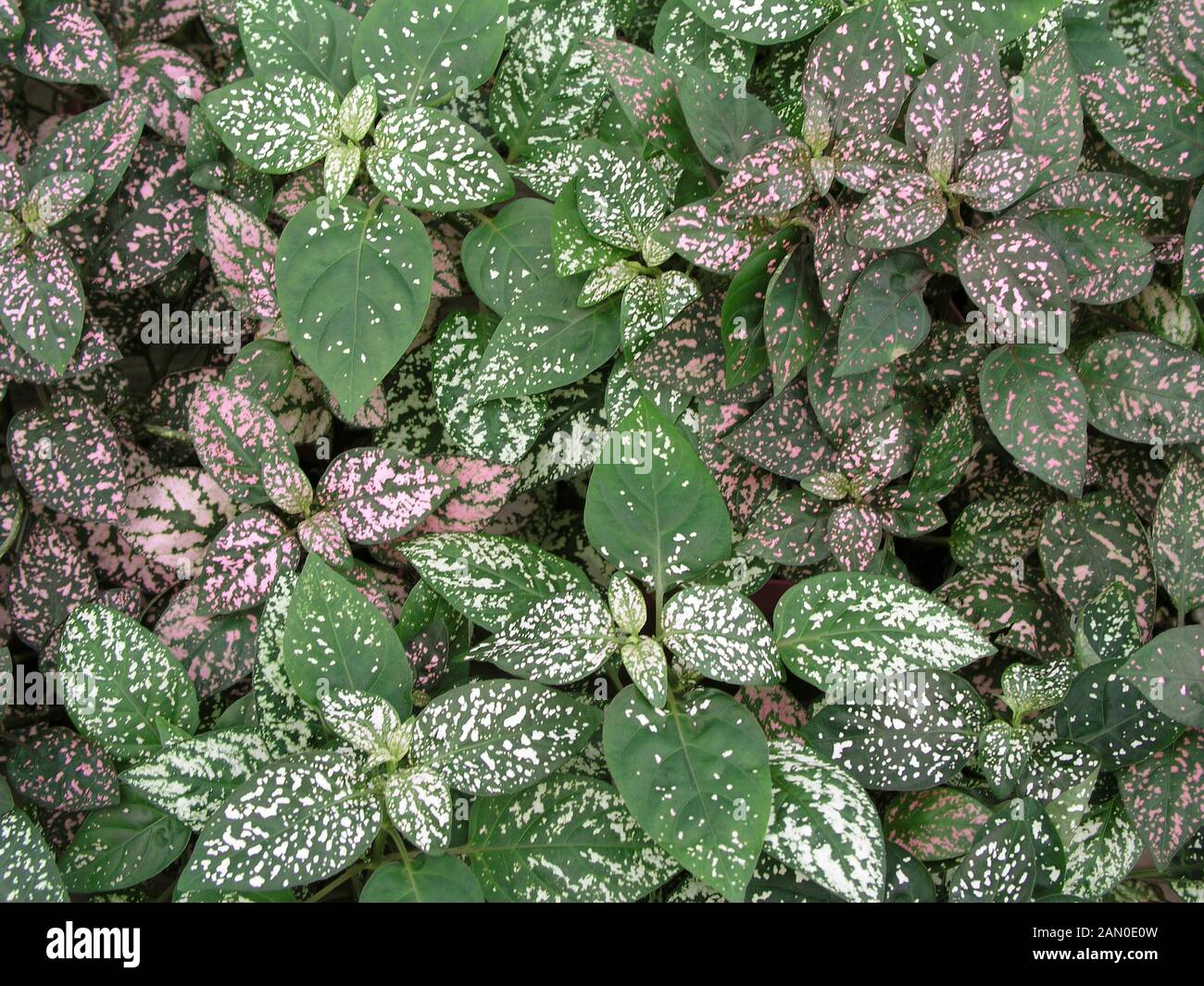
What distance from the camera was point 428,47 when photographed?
1.52m

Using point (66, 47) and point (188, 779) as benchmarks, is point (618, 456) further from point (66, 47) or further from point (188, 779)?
point (66, 47)

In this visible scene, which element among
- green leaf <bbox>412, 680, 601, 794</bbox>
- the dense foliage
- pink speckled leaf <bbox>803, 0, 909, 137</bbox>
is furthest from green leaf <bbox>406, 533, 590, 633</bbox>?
pink speckled leaf <bbox>803, 0, 909, 137</bbox>

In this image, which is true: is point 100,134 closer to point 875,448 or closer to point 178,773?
point 178,773

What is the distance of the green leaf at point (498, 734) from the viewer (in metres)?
1.35

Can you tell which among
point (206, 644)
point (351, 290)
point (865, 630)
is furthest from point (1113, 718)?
point (206, 644)

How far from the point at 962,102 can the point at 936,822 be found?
1068 millimetres

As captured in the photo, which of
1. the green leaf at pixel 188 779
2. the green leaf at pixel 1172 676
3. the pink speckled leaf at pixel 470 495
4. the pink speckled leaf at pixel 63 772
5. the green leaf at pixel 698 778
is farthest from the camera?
the pink speckled leaf at pixel 470 495

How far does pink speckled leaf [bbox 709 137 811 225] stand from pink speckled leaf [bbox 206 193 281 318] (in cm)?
77

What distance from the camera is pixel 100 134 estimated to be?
1.61m

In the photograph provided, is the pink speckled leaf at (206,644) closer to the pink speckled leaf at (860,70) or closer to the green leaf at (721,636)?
the green leaf at (721,636)

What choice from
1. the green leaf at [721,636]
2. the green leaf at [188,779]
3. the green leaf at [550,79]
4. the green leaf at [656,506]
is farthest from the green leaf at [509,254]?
the green leaf at [188,779]

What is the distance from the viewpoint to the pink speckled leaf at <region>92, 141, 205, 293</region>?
5.48ft

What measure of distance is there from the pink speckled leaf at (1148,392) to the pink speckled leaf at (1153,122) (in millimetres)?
267
